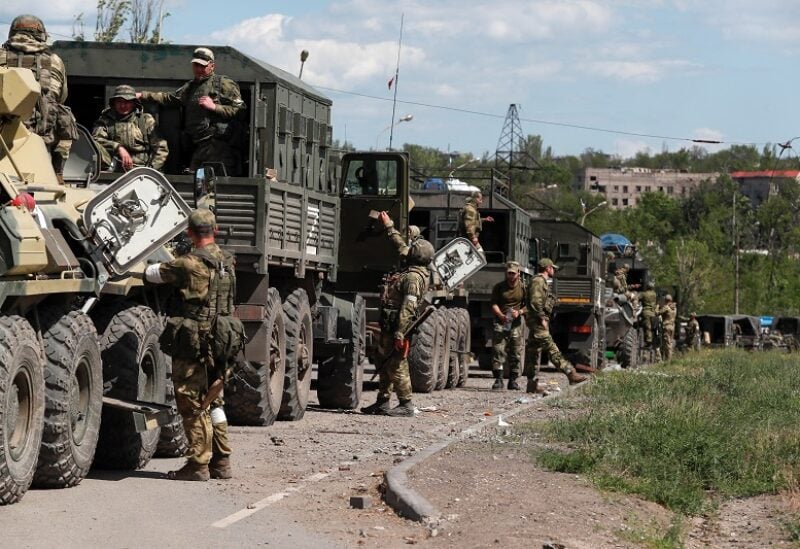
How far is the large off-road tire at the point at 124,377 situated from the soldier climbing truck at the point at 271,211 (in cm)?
254

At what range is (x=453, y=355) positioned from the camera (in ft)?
84.1

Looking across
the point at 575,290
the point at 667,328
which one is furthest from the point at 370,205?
the point at 667,328

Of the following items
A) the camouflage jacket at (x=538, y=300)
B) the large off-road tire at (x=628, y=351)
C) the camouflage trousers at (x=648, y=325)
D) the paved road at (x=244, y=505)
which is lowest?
the paved road at (x=244, y=505)

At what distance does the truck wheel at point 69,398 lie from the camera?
1098cm

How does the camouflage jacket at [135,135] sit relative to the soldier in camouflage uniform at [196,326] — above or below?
above

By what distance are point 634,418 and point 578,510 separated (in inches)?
218

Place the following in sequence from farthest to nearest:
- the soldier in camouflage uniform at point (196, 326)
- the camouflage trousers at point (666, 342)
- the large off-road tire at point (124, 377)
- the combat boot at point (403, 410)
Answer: the camouflage trousers at point (666, 342) < the combat boot at point (403, 410) < the large off-road tire at point (124, 377) < the soldier in camouflage uniform at point (196, 326)

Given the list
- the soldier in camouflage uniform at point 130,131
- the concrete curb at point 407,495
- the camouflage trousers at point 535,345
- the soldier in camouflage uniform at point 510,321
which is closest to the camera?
the concrete curb at point 407,495

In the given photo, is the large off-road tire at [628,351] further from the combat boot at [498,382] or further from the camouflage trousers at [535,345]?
the camouflage trousers at [535,345]

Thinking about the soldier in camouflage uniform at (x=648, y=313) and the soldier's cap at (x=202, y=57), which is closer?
the soldier's cap at (x=202, y=57)

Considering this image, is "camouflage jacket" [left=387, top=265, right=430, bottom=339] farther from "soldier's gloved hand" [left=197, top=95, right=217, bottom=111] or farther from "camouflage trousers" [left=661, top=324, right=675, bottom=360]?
"camouflage trousers" [left=661, top=324, right=675, bottom=360]

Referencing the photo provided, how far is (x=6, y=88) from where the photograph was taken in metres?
11.6

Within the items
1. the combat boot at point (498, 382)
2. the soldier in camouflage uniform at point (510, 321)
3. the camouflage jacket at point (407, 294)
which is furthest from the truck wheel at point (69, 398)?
the combat boot at point (498, 382)

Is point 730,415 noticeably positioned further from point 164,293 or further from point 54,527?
point 54,527
